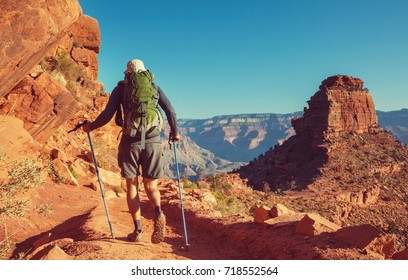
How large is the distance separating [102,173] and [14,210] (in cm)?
714

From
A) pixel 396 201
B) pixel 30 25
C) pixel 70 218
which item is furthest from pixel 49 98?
pixel 396 201

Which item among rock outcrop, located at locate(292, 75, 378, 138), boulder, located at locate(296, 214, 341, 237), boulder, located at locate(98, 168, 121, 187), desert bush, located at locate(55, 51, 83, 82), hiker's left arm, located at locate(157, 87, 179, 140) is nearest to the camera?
hiker's left arm, located at locate(157, 87, 179, 140)

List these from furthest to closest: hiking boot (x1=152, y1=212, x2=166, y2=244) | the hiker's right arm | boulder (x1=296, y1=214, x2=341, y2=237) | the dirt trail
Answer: boulder (x1=296, y1=214, x2=341, y2=237) < hiking boot (x1=152, y1=212, x2=166, y2=244) < the hiker's right arm < the dirt trail

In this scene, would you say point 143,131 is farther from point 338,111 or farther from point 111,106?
point 338,111

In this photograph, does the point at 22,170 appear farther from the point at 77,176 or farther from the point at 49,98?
the point at 77,176

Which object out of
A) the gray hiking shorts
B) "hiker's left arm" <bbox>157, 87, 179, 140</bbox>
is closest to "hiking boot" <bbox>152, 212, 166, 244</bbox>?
the gray hiking shorts

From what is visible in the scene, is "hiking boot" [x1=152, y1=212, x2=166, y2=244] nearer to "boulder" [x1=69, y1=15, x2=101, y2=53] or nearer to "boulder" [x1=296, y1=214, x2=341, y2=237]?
"boulder" [x1=296, y1=214, x2=341, y2=237]

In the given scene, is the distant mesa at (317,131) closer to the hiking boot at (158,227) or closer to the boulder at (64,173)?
the boulder at (64,173)

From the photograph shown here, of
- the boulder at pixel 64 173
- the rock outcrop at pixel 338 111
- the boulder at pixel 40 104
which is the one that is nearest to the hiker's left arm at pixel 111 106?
the boulder at pixel 40 104

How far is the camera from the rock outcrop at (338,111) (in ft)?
188

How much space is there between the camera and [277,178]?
4972 centimetres

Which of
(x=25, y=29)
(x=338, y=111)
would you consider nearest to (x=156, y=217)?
(x=25, y=29)

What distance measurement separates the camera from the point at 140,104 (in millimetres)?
4844

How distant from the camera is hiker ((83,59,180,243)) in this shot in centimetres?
486
